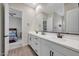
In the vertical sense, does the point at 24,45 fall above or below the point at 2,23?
below

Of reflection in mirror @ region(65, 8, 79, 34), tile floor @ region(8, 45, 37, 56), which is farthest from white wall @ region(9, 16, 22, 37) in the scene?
reflection in mirror @ region(65, 8, 79, 34)

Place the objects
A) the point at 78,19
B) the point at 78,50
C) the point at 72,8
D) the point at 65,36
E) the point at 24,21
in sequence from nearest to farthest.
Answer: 1. the point at 78,50
2. the point at 78,19
3. the point at 72,8
4. the point at 65,36
5. the point at 24,21

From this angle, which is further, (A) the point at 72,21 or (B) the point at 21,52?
(B) the point at 21,52

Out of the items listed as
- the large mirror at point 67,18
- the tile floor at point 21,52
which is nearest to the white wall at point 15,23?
the tile floor at point 21,52

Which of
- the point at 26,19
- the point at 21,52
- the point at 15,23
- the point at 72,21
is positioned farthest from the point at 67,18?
the point at 15,23

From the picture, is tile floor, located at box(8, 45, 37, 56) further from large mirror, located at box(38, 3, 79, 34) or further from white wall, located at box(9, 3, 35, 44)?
large mirror, located at box(38, 3, 79, 34)

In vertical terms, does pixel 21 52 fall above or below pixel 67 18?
below

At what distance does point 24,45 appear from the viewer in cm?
328

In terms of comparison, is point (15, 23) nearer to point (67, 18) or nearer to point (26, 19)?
point (26, 19)

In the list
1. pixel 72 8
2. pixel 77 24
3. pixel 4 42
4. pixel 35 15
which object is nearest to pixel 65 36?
pixel 77 24

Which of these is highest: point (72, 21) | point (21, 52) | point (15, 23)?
point (15, 23)

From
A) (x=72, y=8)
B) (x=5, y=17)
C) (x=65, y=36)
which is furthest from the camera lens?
(x=5, y=17)

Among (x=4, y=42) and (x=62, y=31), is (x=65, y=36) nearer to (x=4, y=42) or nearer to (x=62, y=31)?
(x=62, y=31)

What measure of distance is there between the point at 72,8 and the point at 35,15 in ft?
7.17
